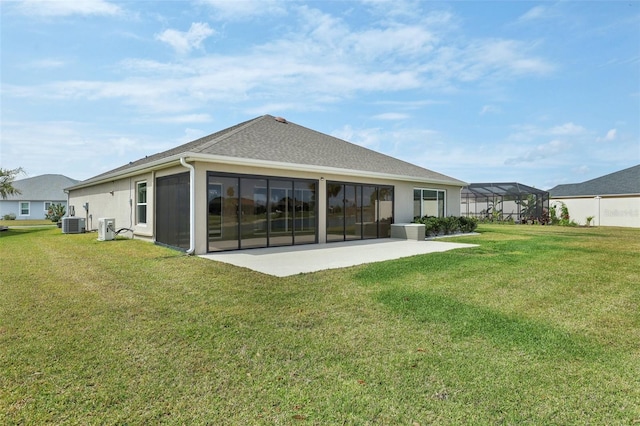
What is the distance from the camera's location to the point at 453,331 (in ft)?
13.7

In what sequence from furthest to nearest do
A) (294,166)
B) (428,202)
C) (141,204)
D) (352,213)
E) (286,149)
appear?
(428,202)
(352,213)
(141,204)
(286,149)
(294,166)

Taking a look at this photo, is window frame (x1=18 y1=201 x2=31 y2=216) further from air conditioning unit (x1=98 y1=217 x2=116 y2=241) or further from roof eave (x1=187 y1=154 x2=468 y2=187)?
roof eave (x1=187 y1=154 x2=468 y2=187)

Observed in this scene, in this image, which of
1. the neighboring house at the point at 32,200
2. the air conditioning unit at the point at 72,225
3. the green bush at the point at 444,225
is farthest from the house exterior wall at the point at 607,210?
the neighboring house at the point at 32,200

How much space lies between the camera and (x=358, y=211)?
13977 millimetres

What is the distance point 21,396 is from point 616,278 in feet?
31.1

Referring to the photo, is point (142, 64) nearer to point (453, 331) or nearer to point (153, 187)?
point (153, 187)

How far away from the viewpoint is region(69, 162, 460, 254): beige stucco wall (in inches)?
385

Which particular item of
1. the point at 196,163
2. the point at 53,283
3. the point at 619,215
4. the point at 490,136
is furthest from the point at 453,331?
the point at 619,215

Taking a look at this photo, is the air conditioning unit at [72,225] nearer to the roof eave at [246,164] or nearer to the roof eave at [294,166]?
the roof eave at [246,164]

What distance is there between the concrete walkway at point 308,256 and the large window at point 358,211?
1546 mm

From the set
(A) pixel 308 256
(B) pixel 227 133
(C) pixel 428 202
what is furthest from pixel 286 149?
(C) pixel 428 202

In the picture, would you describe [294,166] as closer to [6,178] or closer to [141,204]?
[141,204]

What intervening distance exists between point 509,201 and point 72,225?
30.9m

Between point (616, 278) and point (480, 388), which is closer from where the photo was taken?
point (480, 388)
